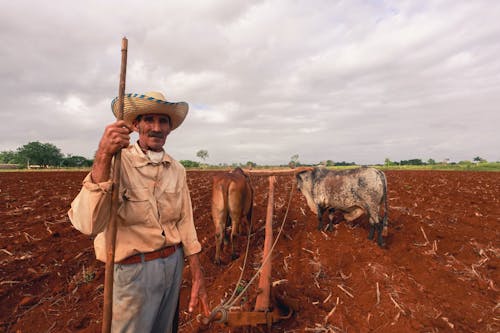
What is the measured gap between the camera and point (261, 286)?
326cm

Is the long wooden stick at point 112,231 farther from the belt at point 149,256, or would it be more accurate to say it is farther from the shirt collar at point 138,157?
the shirt collar at point 138,157

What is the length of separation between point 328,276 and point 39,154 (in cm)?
8497

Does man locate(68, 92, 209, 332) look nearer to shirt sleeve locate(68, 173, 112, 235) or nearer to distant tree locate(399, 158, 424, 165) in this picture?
shirt sleeve locate(68, 173, 112, 235)

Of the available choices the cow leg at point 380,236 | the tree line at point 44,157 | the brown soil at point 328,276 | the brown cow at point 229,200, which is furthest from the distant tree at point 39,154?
the cow leg at point 380,236

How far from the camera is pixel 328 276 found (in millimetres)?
4441

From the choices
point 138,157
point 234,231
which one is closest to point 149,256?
point 138,157

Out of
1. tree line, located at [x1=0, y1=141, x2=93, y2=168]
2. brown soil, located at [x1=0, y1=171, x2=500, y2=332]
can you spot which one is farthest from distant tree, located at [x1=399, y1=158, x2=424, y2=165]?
tree line, located at [x1=0, y1=141, x2=93, y2=168]

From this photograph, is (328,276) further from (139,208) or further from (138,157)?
(138,157)

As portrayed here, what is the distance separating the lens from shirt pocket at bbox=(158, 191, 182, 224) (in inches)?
88.6

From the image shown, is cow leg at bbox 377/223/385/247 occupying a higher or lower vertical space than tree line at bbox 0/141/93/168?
lower

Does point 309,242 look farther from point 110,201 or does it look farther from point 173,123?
point 110,201

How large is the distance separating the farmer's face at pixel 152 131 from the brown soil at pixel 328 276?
2242 millimetres

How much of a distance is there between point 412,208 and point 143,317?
385 inches

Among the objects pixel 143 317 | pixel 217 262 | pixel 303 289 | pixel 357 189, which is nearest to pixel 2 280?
pixel 217 262
